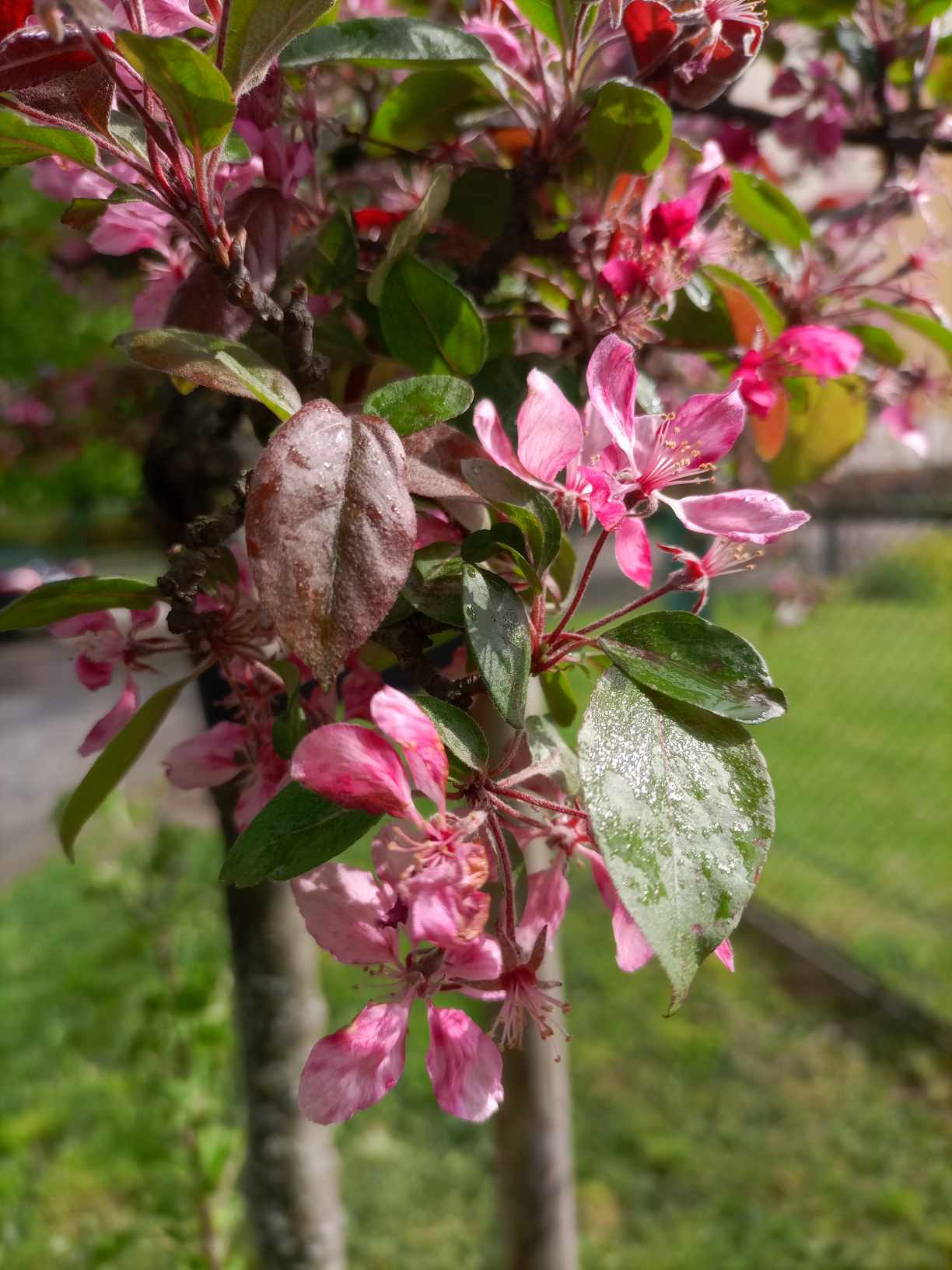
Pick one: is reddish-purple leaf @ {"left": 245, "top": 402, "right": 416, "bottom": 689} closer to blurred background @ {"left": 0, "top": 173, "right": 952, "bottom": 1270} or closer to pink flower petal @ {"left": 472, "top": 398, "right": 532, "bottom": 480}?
pink flower petal @ {"left": 472, "top": 398, "right": 532, "bottom": 480}

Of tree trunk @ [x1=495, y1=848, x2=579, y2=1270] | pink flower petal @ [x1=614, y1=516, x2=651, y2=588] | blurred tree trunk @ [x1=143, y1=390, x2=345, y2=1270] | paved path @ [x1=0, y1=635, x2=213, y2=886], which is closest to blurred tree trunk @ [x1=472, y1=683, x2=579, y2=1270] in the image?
tree trunk @ [x1=495, y1=848, x2=579, y2=1270]

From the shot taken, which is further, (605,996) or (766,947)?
(766,947)

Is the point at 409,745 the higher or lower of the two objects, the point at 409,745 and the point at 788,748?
the higher

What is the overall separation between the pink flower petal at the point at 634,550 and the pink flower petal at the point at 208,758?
0.23 meters

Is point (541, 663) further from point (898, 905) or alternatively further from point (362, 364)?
point (898, 905)

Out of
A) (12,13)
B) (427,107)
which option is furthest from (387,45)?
(12,13)

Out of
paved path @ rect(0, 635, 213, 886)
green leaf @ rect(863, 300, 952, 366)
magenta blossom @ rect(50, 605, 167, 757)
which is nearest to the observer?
magenta blossom @ rect(50, 605, 167, 757)

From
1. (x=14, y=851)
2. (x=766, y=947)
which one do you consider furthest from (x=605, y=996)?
(x=14, y=851)

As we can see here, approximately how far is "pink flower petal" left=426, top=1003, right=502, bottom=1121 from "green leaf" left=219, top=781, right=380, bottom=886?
A: 0.28 feet

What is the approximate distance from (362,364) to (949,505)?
2602 millimetres

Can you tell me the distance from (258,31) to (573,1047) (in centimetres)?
239

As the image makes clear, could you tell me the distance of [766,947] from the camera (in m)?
2.96

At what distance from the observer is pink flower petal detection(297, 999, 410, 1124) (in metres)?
0.44

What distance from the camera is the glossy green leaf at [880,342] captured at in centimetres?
73
